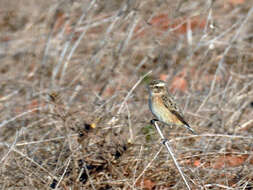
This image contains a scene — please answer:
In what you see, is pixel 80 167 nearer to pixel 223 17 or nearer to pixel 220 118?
pixel 220 118

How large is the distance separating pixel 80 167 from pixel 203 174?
1.54m

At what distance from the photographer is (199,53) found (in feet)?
35.6

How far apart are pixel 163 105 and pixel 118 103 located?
1125mm

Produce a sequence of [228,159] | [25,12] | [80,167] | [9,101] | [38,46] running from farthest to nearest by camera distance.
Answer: [25,12] → [38,46] → [9,101] → [228,159] → [80,167]

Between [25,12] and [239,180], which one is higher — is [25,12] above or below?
above

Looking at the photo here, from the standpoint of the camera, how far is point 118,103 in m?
6.98

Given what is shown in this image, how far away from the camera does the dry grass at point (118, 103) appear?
5.66 m

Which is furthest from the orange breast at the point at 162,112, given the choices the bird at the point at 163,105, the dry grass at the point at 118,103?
the dry grass at the point at 118,103

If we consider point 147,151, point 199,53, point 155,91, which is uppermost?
point 155,91

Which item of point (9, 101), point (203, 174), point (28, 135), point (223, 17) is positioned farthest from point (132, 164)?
point (223, 17)

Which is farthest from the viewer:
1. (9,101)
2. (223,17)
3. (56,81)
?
(223,17)

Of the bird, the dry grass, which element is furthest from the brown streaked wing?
the dry grass

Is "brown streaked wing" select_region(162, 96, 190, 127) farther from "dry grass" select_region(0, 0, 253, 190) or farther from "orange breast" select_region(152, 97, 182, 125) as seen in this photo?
"dry grass" select_region(0, 0, 253, 190)

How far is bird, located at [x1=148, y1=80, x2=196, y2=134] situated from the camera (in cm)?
595
